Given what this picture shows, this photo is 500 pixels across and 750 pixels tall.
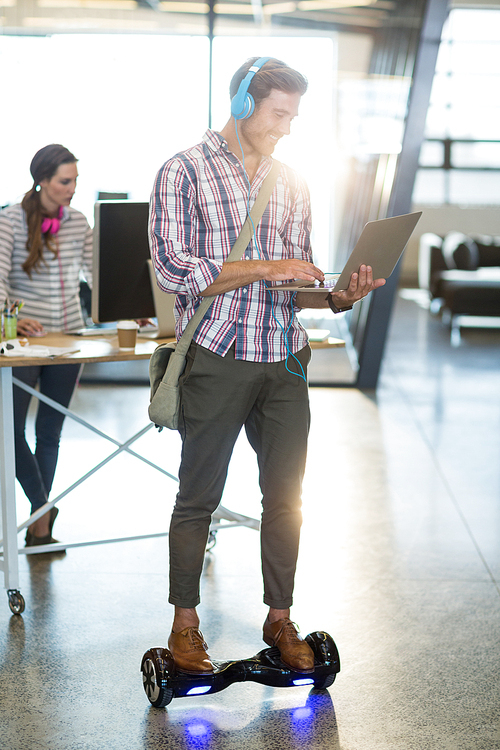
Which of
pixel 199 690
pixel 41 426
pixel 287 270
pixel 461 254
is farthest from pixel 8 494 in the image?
pixel 461 254

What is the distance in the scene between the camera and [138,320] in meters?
3.22

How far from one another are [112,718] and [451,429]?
11.7ft

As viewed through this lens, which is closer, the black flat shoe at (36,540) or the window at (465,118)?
the black flat shoe at (36,540)

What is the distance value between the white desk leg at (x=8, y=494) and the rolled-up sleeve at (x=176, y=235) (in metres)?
0.89

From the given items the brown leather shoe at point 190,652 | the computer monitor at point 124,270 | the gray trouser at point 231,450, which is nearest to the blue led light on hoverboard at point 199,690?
the brown leather shoe at point 190,652

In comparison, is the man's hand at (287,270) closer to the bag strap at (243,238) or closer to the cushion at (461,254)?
the bag strap at (243,238)

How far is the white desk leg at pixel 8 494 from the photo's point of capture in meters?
2.64

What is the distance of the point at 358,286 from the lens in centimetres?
207

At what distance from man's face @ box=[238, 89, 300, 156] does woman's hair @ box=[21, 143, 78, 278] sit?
1.14m

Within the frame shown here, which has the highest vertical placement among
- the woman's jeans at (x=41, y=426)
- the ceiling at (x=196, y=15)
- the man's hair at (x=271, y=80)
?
the ceiling at (x=196, y=15)

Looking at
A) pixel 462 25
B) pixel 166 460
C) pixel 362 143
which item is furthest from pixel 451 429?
pixel 462 25

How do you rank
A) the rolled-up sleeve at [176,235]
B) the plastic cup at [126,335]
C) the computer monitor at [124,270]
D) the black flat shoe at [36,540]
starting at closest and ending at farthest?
the rolled-up sleeve at [176,235], the plastic cup at [126,335], the computer monitor at [124,270], the black flat shoe at [36,540]

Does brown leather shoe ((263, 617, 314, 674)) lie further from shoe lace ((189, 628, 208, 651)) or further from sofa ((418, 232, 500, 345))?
sofa ((418, 232, 500, 345))

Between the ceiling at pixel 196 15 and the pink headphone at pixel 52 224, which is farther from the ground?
the ceiling at pixel 196 15
